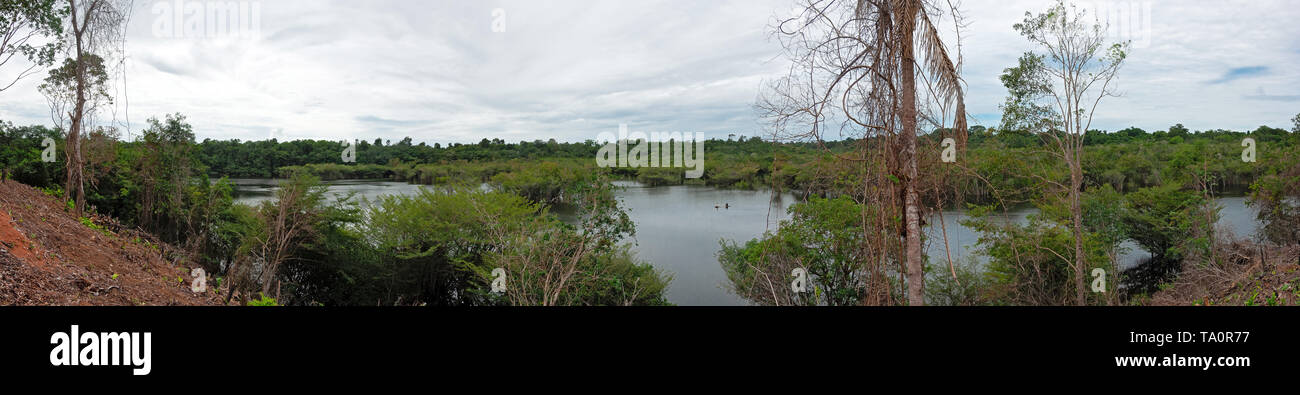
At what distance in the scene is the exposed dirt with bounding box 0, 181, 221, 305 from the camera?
6621 mm

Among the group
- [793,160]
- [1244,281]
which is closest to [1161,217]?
[1244,281]

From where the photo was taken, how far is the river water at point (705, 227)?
2170 cm

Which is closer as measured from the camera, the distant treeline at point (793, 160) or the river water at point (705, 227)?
A: the distant treeline at point (793, 160)

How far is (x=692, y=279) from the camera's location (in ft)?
76.5

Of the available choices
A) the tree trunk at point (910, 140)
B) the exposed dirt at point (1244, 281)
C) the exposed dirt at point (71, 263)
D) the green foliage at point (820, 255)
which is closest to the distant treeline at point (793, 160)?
the tree trunk at point (910, 140)

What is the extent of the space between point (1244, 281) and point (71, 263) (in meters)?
19.5

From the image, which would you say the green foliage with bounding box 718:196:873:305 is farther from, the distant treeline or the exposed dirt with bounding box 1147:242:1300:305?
the exposed dirt with bounding box 1147:242:1300:305

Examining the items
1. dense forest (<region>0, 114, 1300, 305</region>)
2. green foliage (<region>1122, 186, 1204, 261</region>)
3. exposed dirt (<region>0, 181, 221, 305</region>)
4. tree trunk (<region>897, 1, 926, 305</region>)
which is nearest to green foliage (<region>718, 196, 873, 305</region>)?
dense forest (<region>0, 114, 1300, 305</region>)

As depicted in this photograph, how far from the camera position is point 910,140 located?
484cm

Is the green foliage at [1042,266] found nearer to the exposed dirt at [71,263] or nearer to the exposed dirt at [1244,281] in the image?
the exposed dirt at [1244,281]

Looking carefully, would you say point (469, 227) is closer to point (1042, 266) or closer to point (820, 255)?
point (820, 255)

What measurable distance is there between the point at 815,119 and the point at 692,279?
18.7 m

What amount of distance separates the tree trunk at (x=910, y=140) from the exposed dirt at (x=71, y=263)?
8.30 m

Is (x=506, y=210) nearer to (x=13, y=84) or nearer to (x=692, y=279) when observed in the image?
(x=692, y=279)
